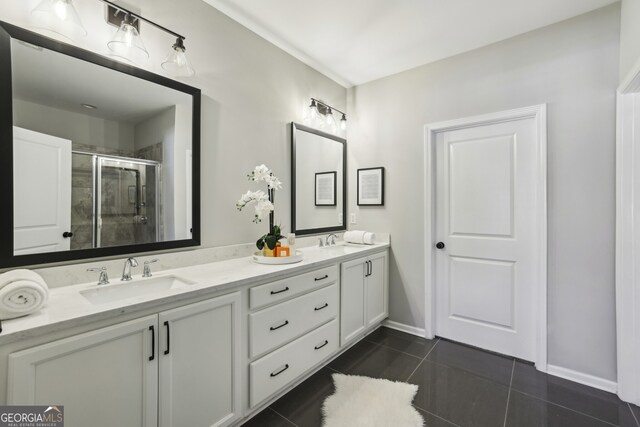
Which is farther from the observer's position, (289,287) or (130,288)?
(289,287)

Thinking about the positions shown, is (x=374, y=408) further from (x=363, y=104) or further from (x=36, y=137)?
(x=363, y=104)

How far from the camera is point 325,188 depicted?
3.00m

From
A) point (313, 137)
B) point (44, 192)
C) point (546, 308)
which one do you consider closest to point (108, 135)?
point (44, 192)

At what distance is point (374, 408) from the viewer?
5.82ft

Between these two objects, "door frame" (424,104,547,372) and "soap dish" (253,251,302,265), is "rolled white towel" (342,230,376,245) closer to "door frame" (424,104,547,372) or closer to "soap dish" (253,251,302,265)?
"door frame" (424,104,547,372)

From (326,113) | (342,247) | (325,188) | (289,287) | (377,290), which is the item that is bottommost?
(377,290)

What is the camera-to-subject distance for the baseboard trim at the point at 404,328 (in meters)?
2.83

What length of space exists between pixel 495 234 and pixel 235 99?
2.42 metres

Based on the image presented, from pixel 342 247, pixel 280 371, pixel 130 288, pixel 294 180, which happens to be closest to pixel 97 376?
pixel 130 288

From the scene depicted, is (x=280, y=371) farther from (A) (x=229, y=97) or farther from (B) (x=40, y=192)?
(A) (x=229, y=97)

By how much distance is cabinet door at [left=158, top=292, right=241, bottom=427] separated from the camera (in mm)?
1291

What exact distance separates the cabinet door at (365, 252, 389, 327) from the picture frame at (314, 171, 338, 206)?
744 millimetres

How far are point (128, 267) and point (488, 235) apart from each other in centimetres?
270

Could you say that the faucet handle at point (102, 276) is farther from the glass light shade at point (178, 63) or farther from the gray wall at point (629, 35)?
the gray wall at point (629, 35)
